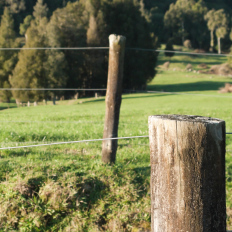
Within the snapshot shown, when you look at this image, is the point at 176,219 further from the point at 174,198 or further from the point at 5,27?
the point at 5,27

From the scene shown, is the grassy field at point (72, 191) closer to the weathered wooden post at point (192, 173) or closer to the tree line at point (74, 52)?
the weathered wooden post at point (192, 173)

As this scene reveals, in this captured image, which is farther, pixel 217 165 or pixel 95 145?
pixel 95 145

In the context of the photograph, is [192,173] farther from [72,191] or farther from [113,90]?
[113,90]

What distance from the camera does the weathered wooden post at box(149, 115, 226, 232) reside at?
2158 millimetres

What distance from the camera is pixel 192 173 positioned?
2170mm

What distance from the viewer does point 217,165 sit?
2.20 m

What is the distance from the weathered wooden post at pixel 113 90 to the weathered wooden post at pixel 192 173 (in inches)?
144

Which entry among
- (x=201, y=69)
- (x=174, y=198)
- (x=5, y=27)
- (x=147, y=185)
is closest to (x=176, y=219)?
(x=174, y=198)

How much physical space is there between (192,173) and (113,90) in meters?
3.85

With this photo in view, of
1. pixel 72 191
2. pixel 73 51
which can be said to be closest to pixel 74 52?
pixel 73 51

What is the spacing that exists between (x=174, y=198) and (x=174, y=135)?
0.42 m

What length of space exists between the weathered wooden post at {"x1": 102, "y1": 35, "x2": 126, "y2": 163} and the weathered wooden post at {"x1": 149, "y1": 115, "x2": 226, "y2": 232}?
12.0 feet

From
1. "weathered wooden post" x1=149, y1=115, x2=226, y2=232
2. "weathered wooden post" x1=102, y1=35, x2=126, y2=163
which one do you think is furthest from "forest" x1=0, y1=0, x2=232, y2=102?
"weathered wooden post" x1=149, y1=115, x2=226, y2=232

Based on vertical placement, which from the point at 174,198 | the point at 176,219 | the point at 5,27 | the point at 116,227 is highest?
the point at 5,27
